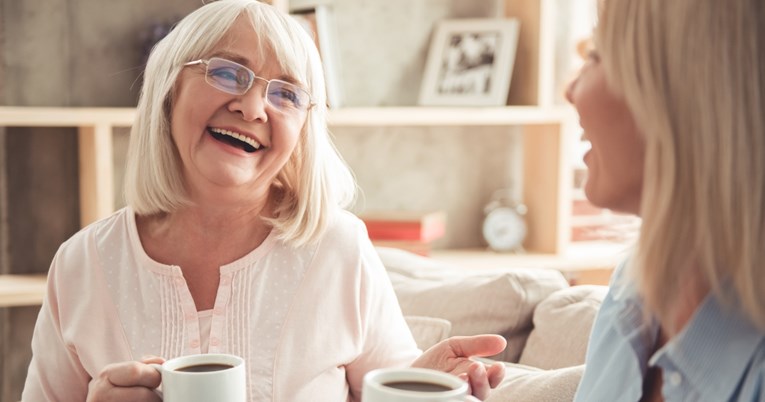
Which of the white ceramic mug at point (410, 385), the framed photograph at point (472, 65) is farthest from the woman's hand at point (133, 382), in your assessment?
the framed photograph at point (472, 65)

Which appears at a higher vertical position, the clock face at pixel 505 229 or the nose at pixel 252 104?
the nose at pixel 252 104

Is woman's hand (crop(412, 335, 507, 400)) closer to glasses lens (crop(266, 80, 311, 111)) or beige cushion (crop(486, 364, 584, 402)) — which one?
beige cushion (crop(486, 364, 584, 402))

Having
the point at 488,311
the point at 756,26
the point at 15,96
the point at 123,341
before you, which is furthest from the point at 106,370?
the point at 15,96

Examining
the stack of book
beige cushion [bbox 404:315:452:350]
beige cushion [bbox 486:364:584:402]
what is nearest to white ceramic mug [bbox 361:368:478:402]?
beige cushion [bbox 486:364:584:402]

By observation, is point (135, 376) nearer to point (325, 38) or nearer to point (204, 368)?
point (204, 368)

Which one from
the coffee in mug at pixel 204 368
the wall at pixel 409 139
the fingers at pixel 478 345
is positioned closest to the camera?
the coffee in mug at pixel 204 368

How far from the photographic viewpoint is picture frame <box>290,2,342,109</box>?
300 centimetres

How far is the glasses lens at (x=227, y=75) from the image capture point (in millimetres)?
1491

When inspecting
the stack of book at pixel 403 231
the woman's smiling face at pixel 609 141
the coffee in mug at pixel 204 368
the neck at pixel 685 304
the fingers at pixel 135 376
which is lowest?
the stack of book at pixel 403 231

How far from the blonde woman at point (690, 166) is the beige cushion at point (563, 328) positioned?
28.7 inches

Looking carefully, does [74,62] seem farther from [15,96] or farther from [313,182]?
[313,182]

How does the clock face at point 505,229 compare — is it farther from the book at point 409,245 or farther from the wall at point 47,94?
the wall at point 47,94

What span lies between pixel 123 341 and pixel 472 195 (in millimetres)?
2215

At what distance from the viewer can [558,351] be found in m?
1.79
